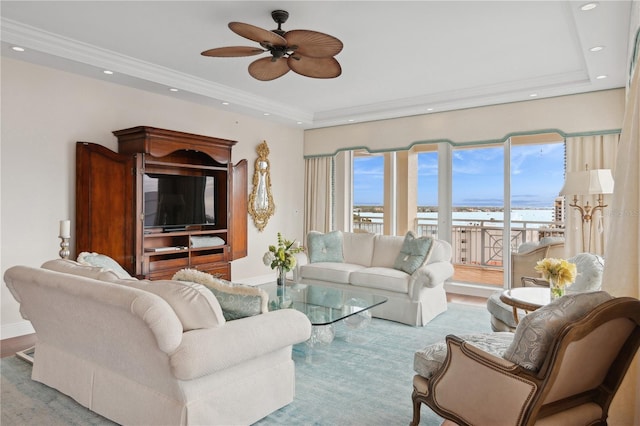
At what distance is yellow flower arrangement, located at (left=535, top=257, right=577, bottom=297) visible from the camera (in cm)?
292

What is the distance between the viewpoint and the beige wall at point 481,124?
Answer: 4.86m

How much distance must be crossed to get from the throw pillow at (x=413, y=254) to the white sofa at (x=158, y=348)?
2493mm

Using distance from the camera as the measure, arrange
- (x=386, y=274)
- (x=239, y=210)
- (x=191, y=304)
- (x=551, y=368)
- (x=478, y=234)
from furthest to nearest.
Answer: (x=478, y=234) → (x=239, y=210) → (x=386, y=274) → (x=191, y=304) → (x=551, y=368)

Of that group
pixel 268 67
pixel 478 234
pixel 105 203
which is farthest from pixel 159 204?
pixel 478 234

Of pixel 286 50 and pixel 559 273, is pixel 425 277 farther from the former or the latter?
pixel 286 50

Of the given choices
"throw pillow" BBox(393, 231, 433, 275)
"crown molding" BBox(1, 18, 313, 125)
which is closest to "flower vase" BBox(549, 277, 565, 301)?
"throw pillow" BBox(393, 231, 433, 275)

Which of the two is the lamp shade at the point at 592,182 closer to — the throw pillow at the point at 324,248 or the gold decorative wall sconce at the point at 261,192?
the throw pillow at the point at 324,248

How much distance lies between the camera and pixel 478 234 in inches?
265

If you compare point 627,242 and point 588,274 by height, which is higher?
point 627,242

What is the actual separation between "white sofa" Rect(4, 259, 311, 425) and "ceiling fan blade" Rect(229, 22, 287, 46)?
1713mm

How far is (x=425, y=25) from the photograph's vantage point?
11.5 ft

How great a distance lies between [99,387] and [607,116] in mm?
5605

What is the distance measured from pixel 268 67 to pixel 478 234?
15.4 feet

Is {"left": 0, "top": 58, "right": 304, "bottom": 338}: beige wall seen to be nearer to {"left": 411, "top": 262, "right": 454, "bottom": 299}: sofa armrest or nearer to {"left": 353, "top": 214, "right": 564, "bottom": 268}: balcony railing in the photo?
{"left": 411, "top": 262, "right": 454, "bottom": 299}: sofa armrest
